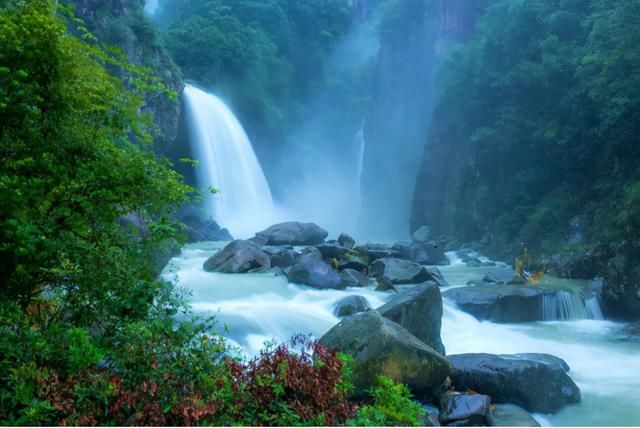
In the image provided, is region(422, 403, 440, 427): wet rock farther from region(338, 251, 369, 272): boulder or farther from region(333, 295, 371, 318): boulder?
region(338, 251, 369, 272): boulder

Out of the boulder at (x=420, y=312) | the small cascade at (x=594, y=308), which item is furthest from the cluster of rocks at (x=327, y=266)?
the boulder at (x=420, y=312)

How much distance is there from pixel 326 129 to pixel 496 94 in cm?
2786

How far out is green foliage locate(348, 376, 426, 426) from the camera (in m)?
4.68

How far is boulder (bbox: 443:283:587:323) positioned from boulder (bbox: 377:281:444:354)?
11.6 feet

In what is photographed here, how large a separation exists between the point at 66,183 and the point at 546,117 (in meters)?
23.9

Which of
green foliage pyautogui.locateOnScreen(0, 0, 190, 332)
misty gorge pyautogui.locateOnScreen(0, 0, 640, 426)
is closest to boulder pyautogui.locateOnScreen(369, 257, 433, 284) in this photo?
misty gorge pyautogui.locateOnScreen(0, 0, 640, 426)

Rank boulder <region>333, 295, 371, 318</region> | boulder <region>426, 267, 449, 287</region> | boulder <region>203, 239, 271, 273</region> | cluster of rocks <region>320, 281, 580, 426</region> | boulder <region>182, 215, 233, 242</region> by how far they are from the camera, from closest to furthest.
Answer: cluster of rocks <region>320, 281, 580, 426</region> < boulder <region>333, 295, 371, 318</region> < boulder <region>203, 239, 271, 273</region> < boulder <region>426, 267, 449, 287</region> < boulder <region>182, 215, 233, 242</region>

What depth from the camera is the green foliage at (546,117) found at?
62.4 feet

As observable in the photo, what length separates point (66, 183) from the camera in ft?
15.8

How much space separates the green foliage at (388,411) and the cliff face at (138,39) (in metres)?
20.3

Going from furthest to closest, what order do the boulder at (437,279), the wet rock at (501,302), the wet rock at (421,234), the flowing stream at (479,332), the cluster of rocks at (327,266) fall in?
the wet rock at (421,234)
the boulder at (437,279)
the cluster of rocks at (327,266)
the wet rock at (501,302)
the flowing stream at (479,332)

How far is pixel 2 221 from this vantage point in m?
4.41

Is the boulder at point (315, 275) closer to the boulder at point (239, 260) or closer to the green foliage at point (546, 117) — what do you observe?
the boulder at point (239, 260)

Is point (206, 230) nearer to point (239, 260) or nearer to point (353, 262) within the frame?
point (239, 260)
